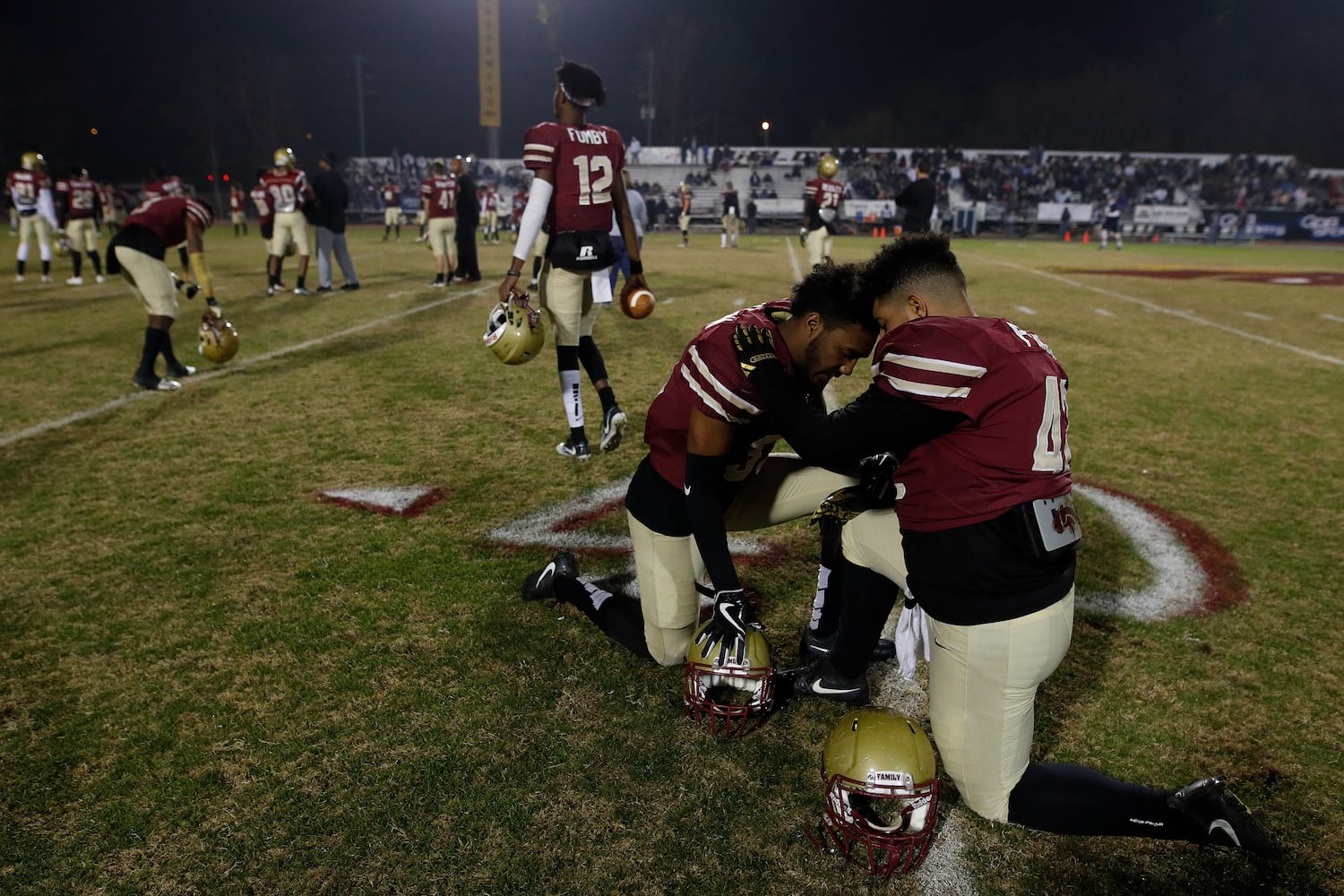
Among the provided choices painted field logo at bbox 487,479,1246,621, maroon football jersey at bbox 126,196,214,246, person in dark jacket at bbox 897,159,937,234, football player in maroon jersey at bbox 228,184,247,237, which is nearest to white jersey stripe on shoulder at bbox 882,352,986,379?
painted field logo at bbox 487,479,1246,621

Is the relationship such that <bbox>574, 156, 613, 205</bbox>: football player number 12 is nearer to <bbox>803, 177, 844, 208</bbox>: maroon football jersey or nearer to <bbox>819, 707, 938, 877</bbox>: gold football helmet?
<bbox>819, 707, 938, 877</bbox>: gold football helmet

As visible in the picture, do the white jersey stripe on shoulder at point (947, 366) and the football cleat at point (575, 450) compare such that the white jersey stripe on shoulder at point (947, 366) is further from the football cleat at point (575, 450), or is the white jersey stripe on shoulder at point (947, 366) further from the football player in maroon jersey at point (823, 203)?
the football player in maroon jersey at point (823, 203)

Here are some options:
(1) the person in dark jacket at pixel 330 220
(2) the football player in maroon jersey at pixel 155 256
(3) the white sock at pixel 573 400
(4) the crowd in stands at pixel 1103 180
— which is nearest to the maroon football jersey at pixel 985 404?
(3) the white sock at pixel 573 400

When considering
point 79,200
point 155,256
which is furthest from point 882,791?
point 79,200

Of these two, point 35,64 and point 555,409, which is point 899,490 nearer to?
point 555,409

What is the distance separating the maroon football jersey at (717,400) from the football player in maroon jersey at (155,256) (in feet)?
18.8

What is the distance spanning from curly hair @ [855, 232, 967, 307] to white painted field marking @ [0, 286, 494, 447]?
587cm

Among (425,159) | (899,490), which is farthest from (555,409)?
(425,159)

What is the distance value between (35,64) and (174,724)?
186 feet

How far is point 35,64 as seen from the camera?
43719mm

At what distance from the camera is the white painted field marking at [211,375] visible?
570 cm

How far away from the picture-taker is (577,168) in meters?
5.18

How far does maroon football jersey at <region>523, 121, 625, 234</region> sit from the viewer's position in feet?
16.6

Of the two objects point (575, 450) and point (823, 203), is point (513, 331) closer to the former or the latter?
point (575, 450)
